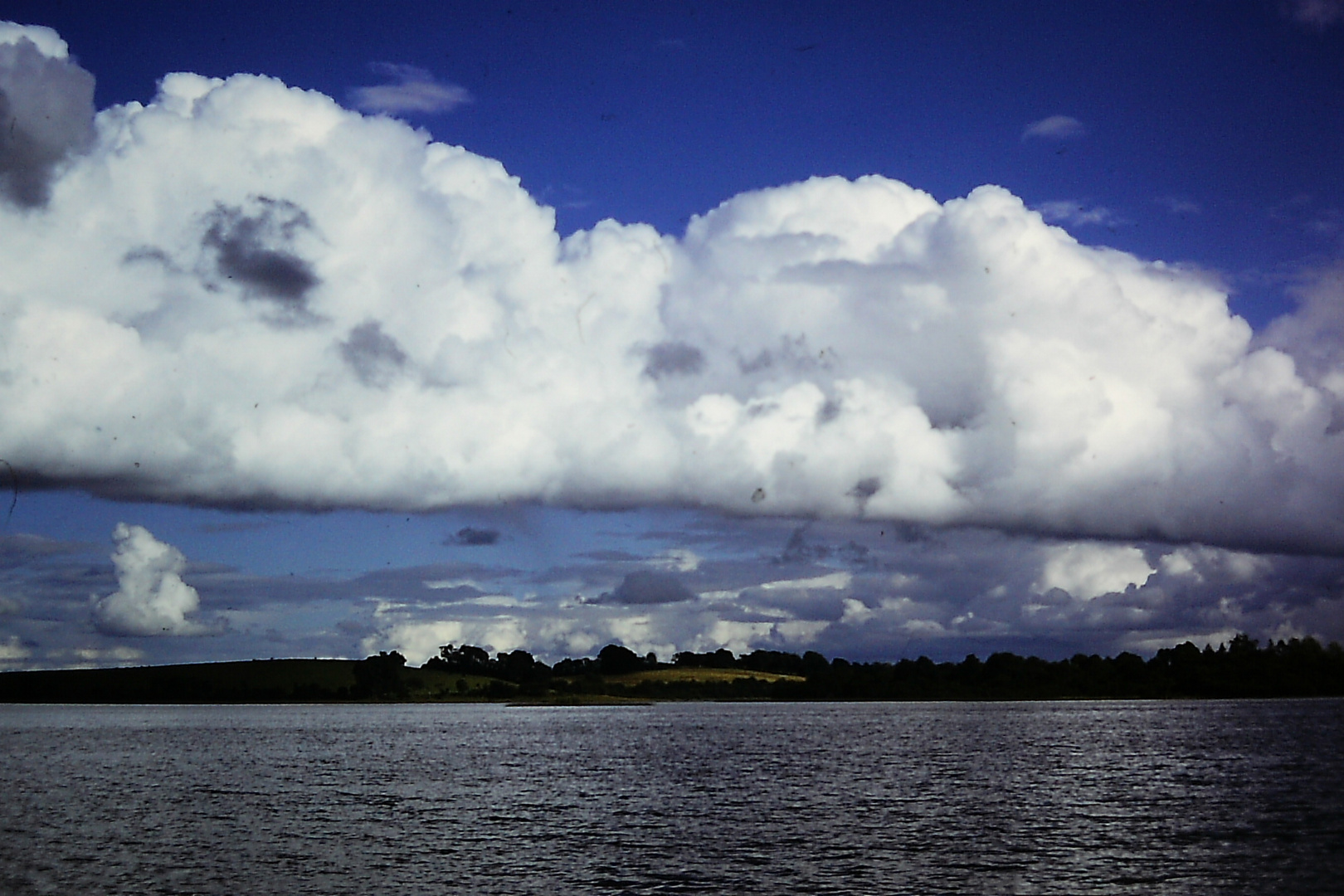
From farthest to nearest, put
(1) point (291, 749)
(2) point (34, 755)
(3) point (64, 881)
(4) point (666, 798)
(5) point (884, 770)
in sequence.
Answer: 1. (1) point (291, 749)
2. (2) point (34, 755)
3. (5) point (884, 770)
4. (4) point (666, 798)
5. (3) point (64, 881)

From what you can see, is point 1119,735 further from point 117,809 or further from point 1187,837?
point 117,809

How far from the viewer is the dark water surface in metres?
55.4

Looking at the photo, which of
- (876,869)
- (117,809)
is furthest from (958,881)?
(117,809)

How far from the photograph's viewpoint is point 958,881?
179 feet

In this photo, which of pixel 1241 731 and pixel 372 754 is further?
pixel 1241 731

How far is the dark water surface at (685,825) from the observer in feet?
182

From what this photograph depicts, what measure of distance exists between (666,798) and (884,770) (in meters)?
32.8

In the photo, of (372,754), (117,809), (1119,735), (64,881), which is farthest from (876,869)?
(1119,735)

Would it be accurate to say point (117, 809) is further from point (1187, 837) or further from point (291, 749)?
point (291, 749)

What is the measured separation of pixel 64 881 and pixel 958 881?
4135 cm

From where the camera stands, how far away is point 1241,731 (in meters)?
189

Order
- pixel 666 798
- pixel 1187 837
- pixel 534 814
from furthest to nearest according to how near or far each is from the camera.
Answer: pixel 666 798 → pixel 534 814 → pixel 1187 837

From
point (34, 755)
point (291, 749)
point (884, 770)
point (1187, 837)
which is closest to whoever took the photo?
point (1187, 837)

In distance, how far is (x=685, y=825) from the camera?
76750mm
